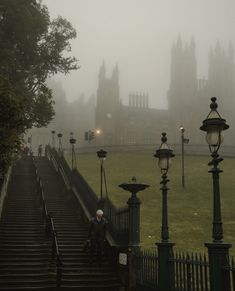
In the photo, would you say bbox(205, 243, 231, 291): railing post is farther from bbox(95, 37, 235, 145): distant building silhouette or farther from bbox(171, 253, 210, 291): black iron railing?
bbox(95, 37, 235, 145): distant building silhouette

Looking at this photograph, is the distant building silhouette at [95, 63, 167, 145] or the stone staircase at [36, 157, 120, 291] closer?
the stone staircase at [36, 157, 120, 291]

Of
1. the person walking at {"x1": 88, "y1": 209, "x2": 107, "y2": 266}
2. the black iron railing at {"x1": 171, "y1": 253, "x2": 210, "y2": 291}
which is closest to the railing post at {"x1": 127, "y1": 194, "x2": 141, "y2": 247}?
the person walking at {"x1": 88, "y1": 209, "x2": 107, "y2": 266}

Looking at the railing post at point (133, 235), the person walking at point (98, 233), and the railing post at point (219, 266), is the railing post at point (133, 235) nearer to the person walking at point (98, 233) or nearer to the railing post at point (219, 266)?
the person walking at point (98, 233)

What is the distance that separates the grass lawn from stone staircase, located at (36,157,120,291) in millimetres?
3012

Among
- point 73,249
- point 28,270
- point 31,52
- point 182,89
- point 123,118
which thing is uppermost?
point 182,89

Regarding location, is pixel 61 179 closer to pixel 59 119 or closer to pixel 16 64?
pixel 16 64

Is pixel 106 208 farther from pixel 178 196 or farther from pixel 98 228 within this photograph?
pixel 178 196

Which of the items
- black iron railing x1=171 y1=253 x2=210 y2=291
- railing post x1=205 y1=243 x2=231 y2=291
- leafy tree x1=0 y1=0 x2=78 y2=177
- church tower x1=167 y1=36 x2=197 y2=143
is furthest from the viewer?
church tower x1=167 y1=36 x2=197 y2=143

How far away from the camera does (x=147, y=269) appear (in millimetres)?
13562

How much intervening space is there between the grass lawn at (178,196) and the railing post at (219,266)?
1047 centimetres

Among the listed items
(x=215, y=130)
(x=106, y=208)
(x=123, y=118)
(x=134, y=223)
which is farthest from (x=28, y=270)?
(x=123, y=118)

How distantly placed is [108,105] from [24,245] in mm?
85007

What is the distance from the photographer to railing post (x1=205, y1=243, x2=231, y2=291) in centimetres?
887

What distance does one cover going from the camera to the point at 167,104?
363 feet
